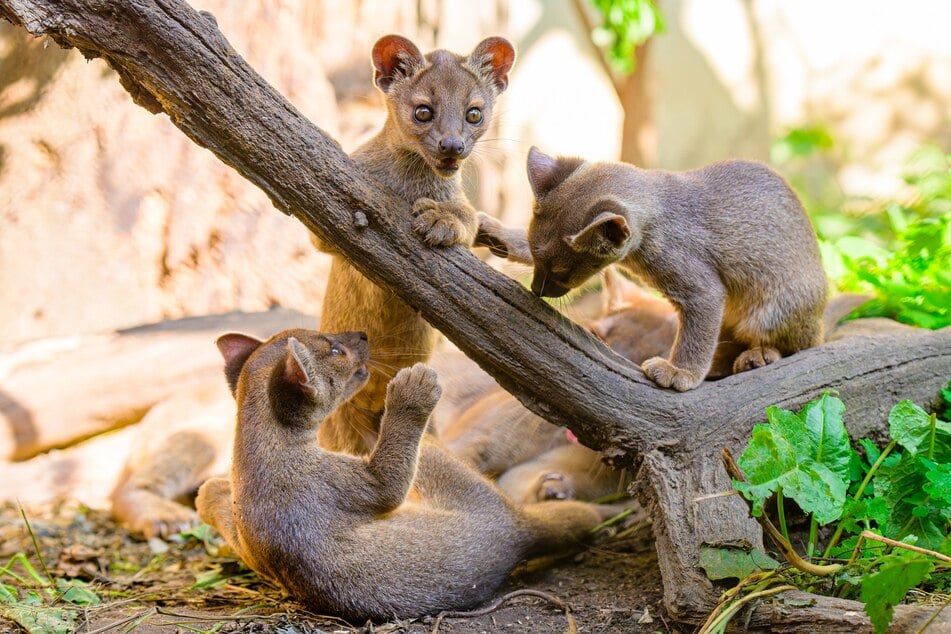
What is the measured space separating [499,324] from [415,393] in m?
0.50

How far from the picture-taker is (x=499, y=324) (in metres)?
4.02

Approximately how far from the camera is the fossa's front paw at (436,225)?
3901 mm

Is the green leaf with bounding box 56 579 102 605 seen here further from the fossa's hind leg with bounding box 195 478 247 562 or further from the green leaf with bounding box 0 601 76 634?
the fossa's hind leg with bounding box 195 478 247 562

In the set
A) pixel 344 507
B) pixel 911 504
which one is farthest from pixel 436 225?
pixel 911 504

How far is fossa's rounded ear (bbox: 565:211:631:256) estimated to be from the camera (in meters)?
3.91

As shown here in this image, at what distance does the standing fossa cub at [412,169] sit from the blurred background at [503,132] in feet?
1.39

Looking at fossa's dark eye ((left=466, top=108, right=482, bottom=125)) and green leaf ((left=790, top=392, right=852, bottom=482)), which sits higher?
fossa's dark eye ((left=466, top=108, right=482, bottom=125))

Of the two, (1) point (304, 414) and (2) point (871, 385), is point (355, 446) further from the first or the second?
(2) point (871, 385)

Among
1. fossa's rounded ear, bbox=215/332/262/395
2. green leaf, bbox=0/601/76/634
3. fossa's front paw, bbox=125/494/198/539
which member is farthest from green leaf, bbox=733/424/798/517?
fossa's front paw, bbox=125/494/198/539

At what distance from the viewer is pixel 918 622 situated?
312 cm

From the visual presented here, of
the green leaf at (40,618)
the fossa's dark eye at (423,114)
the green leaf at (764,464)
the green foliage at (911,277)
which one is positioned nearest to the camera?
the green leaf at (764,464)

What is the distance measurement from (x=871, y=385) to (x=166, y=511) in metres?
4.22

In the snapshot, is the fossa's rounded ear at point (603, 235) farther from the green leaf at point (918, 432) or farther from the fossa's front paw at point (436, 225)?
the green leaf at point (918, 432)

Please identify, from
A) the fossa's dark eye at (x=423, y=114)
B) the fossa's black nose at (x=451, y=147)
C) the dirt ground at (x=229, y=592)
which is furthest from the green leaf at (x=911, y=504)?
the fossa's dark eye at (x=423, y=114)
